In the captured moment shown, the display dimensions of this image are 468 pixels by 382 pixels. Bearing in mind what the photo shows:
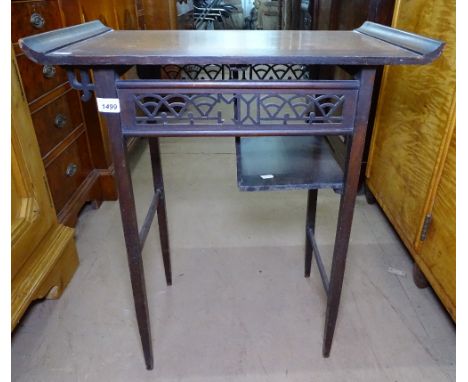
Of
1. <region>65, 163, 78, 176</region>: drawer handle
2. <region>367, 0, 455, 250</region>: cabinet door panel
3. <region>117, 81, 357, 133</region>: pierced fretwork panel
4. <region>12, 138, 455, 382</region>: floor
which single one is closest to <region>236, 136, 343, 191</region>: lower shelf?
<region>117, 81, 357, 133</region>: pierced fretwork panel

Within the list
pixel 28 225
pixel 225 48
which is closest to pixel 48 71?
pixel 28 225

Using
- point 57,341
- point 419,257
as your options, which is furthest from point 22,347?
point 419,257

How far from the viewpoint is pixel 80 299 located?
1.45 m

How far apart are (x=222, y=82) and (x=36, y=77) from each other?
42.0 inches

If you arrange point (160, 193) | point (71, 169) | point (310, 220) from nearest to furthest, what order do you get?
point (160, 193) < point (310, 220) < point (71, 169)

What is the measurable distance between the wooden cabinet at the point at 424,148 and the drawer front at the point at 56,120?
1504mm

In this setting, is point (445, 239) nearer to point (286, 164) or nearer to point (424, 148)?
point (424, 148)

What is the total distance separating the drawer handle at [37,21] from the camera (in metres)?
1.43

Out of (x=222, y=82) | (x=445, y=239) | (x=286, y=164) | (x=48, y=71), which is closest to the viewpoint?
(x=222, y=82)

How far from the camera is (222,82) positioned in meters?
0.81

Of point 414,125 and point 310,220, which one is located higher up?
point 414,125

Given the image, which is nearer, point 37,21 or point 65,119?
point 37,21

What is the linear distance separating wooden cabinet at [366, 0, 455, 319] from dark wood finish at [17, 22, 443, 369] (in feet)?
1.25

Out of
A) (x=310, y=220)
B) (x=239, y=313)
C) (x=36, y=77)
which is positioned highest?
(x=36, y=77)
